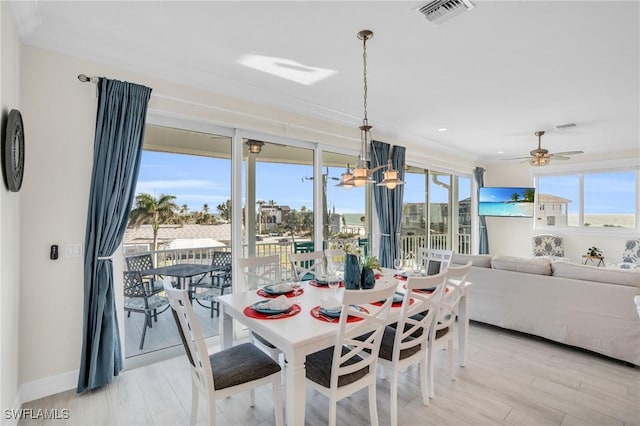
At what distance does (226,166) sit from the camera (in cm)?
361

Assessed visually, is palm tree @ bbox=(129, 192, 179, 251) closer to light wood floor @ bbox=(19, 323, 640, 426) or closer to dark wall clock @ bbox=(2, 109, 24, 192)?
dark wall clock @ bbox=(2, 109, 24, 192)

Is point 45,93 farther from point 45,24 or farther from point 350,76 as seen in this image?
point 350,76

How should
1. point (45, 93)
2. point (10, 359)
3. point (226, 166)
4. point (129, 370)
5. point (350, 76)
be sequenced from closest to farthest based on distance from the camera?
point (10, 359), point (45, 93), point (129, 370), point (350, 76), point (226, 166)

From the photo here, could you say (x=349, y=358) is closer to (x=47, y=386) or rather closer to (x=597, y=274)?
(x=47, y=386)

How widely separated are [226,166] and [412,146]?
360 cm

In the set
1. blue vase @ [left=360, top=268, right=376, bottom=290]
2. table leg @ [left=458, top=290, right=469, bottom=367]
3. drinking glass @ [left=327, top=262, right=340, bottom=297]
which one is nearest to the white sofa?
table leg @ [left=458, top=290, right=469, bottom=367]

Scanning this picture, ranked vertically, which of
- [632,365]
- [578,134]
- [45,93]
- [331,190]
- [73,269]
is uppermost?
[578,134]

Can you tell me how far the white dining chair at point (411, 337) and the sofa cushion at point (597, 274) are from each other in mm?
1946

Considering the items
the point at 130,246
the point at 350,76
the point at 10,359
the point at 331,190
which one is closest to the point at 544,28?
the point at 350,76

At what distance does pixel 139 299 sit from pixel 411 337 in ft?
8.39

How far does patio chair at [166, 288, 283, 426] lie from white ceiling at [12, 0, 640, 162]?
1.96 meters

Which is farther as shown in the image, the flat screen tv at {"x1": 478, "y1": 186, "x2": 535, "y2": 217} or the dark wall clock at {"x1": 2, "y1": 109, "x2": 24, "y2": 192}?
the flat screen tv at {"x1": 478, "y1": 186, "x2": 535, "y2": 217}

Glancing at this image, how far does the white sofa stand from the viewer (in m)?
2.99

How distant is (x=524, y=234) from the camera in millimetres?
7777
